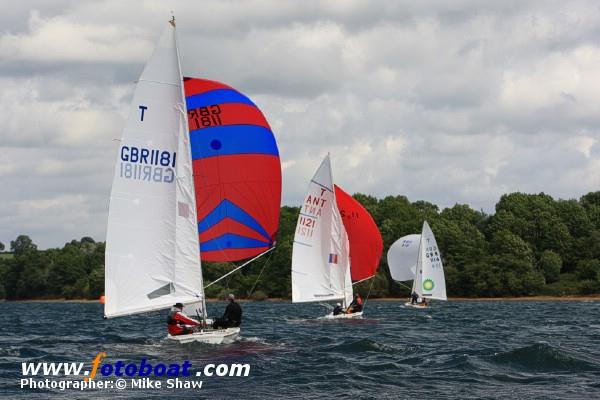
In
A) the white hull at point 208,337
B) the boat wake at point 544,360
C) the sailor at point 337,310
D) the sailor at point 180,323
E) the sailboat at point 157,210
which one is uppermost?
the sailboat at point 157,210

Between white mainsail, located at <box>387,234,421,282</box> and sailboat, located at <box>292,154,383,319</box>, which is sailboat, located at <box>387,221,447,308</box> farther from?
sailboat, located at <box>292,154,383,319</box>

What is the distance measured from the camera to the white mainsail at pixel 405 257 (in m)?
79.7

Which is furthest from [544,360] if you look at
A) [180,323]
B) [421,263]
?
[421,263]

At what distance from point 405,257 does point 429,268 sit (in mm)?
2917

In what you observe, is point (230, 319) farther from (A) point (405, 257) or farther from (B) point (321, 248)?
(A) point (405, 257)

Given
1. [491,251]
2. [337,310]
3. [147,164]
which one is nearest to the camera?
[147,164]

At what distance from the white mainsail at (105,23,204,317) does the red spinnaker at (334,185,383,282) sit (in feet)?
76.2

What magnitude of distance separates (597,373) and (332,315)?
24880 mm

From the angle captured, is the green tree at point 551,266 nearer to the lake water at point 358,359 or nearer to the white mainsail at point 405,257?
the white mainsail at point 405,257

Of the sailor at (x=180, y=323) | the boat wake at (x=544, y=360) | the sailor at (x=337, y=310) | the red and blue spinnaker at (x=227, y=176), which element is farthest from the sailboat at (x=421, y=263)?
the sailor at (x=180, y=323)

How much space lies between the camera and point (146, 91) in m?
29.0

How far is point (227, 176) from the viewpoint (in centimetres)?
3284

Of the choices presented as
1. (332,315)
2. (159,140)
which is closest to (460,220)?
(332,315)

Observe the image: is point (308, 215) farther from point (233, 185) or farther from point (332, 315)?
point (233, 185)
